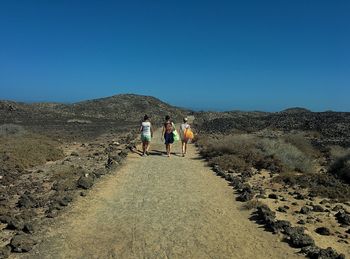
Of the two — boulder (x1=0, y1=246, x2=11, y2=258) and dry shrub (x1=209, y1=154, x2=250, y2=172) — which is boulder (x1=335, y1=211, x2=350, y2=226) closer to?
dry shrub (x1=209, y1=154, x2=250, y2=172)

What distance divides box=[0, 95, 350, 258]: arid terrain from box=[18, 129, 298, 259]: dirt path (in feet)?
0.08

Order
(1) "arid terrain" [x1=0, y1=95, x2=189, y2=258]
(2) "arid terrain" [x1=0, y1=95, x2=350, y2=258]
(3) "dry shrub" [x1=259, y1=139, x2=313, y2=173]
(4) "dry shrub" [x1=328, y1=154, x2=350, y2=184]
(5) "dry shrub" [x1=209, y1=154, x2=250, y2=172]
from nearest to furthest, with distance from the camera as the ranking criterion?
1. (2) "arid terrain" [x1=0, y1=95, x2=350, y2=258]
2. (1) "arid terrain" [x1=0, y1=95, x2=189, y2=258]
3. (4) "dry shrub" [x1=328, y1=154, x2=350, y2=184]
4. (5) "dry shrub" [x1=209, y1=154, x2=250, y2=172]
5. (3) "dry shrub" [x1=259, y1=139, x2=313, y2=173]

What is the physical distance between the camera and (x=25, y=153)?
21.0 meters

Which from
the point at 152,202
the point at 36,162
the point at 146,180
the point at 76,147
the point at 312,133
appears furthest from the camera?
the point at 312,133

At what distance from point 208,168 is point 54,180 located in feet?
21.0

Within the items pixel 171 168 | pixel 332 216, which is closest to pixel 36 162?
pixel 171 168

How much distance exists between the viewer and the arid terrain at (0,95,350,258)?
9258 mm

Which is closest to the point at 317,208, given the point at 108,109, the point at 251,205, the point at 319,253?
the point at 251,205

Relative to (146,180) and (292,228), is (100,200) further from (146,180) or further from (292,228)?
(292,228)

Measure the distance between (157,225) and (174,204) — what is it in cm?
193

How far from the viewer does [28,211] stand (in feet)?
38.1

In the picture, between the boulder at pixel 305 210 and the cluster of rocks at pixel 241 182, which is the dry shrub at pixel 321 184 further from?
the boulder at pixel 305 210

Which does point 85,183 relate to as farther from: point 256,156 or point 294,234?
point 256,156

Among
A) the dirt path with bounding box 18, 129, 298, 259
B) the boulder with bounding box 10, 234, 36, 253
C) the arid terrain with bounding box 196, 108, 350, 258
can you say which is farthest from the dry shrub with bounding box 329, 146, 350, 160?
the boulder with bounding box 10, 234, 36, 253
